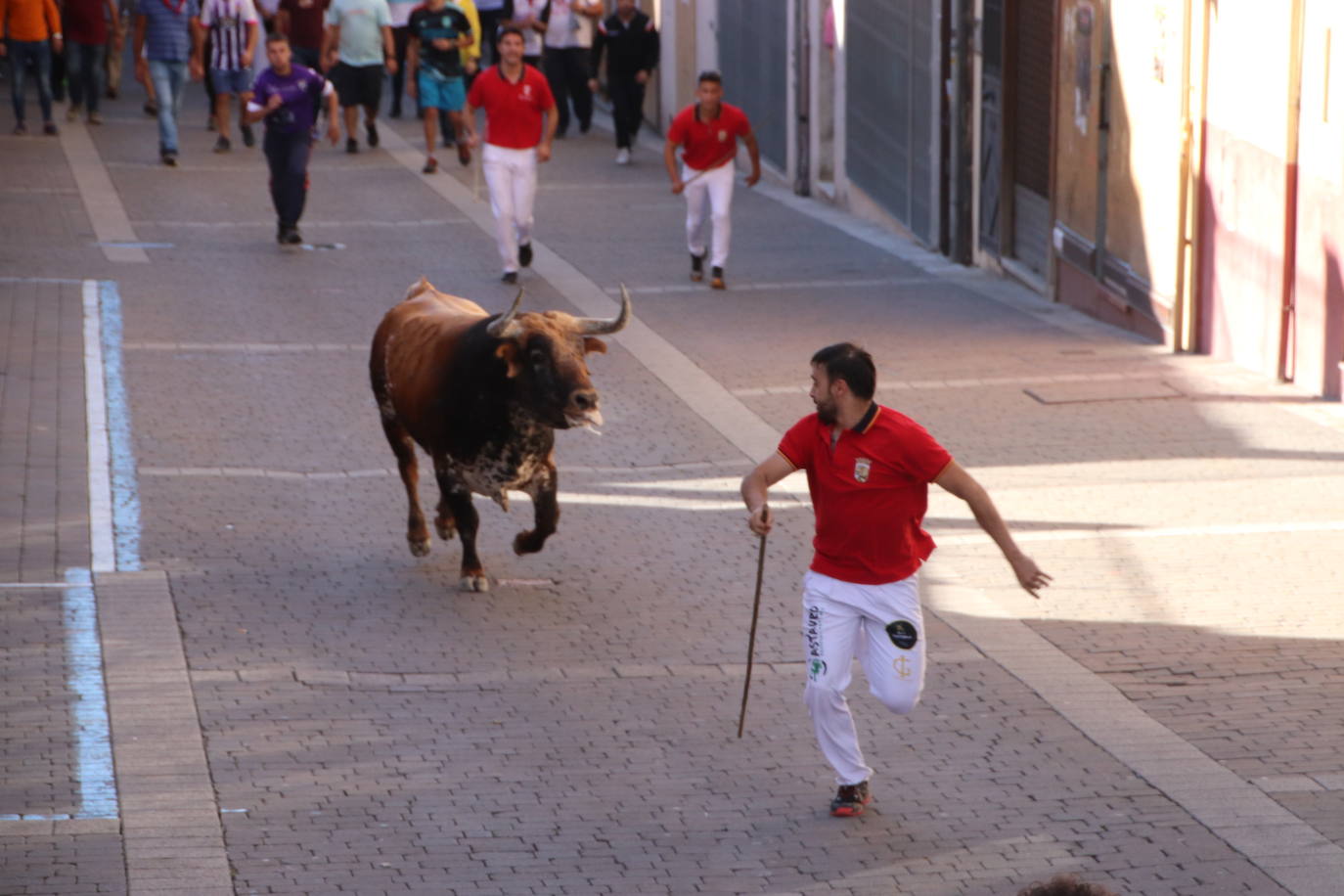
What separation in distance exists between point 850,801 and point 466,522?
3.56 m

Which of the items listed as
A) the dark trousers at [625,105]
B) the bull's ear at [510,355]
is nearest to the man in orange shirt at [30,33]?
the dark trousers at [625,105]

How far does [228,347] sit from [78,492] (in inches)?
177

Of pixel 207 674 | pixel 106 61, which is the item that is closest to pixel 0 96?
pixel 106 61

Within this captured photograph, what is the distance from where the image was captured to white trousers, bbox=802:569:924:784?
7.22 m

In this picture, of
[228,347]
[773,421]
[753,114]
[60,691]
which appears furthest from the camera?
[753,114]

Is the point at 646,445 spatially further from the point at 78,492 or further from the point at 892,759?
the point at 892,759

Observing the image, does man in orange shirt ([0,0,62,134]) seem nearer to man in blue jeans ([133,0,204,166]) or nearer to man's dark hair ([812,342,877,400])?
man in blue jeans ([133,0,204,166])

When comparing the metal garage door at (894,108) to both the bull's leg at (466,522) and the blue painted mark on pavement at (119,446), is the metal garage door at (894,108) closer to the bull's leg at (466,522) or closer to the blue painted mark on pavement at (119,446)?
the blue painted mark on pavement at (119,446)

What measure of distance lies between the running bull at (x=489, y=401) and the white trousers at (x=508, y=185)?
7.72 m

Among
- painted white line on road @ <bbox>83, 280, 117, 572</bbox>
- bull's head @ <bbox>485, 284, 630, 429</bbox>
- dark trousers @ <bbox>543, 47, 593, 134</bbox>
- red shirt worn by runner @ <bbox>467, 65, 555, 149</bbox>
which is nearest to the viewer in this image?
bull's head @ <bbox>485, 284, 630, 429</bbox>

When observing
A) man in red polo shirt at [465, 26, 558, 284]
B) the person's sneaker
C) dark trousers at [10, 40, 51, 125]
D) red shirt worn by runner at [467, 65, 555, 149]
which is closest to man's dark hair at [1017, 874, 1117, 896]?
the person's sneaker

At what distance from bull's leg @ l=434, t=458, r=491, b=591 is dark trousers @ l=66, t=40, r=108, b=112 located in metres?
20.0

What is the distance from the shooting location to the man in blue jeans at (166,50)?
25.8m

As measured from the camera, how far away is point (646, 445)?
1346 centimetres
